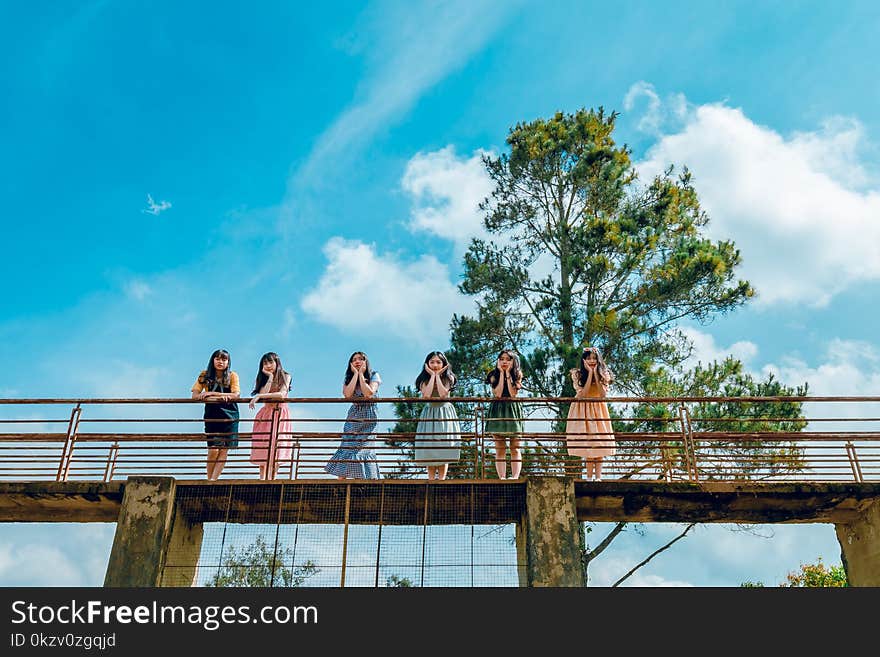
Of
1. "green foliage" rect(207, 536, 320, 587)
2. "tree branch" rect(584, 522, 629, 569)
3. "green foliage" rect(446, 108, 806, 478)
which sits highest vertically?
"green foliage" rect(446, 108, 806, 478)

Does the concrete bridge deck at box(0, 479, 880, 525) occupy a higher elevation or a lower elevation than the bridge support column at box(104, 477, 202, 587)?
higher

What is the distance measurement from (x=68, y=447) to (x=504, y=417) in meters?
5.42

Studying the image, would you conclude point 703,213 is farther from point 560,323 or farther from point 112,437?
point 112,437

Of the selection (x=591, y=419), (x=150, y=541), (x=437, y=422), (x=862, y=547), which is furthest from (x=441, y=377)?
(x=862, y=547)

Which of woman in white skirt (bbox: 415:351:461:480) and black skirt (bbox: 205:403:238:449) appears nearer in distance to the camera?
woman in white skirt (bbox: 415:351:461:480)

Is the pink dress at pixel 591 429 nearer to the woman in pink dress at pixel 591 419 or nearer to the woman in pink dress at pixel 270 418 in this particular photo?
the woman in pink dress at pixel 591 419

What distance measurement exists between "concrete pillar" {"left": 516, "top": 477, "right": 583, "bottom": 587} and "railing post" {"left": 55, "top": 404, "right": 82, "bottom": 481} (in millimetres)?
5606

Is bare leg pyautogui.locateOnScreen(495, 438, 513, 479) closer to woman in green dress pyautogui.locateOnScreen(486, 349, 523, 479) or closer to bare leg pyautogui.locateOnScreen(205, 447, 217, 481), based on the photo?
woman in green dress pyautogui.locateOnScreen(486, 349, 523, 479)

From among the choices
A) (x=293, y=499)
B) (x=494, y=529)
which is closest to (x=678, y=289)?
(x=494, y=529)

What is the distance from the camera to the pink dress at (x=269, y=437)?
9820 millimetres

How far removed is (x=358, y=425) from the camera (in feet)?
32.4

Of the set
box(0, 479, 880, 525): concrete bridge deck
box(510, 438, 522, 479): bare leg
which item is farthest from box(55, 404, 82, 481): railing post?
box(510, 438, 522, 479): bare leg

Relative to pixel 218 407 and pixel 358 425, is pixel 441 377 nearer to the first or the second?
pixel 358 425

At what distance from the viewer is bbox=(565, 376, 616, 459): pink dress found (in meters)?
9.79
